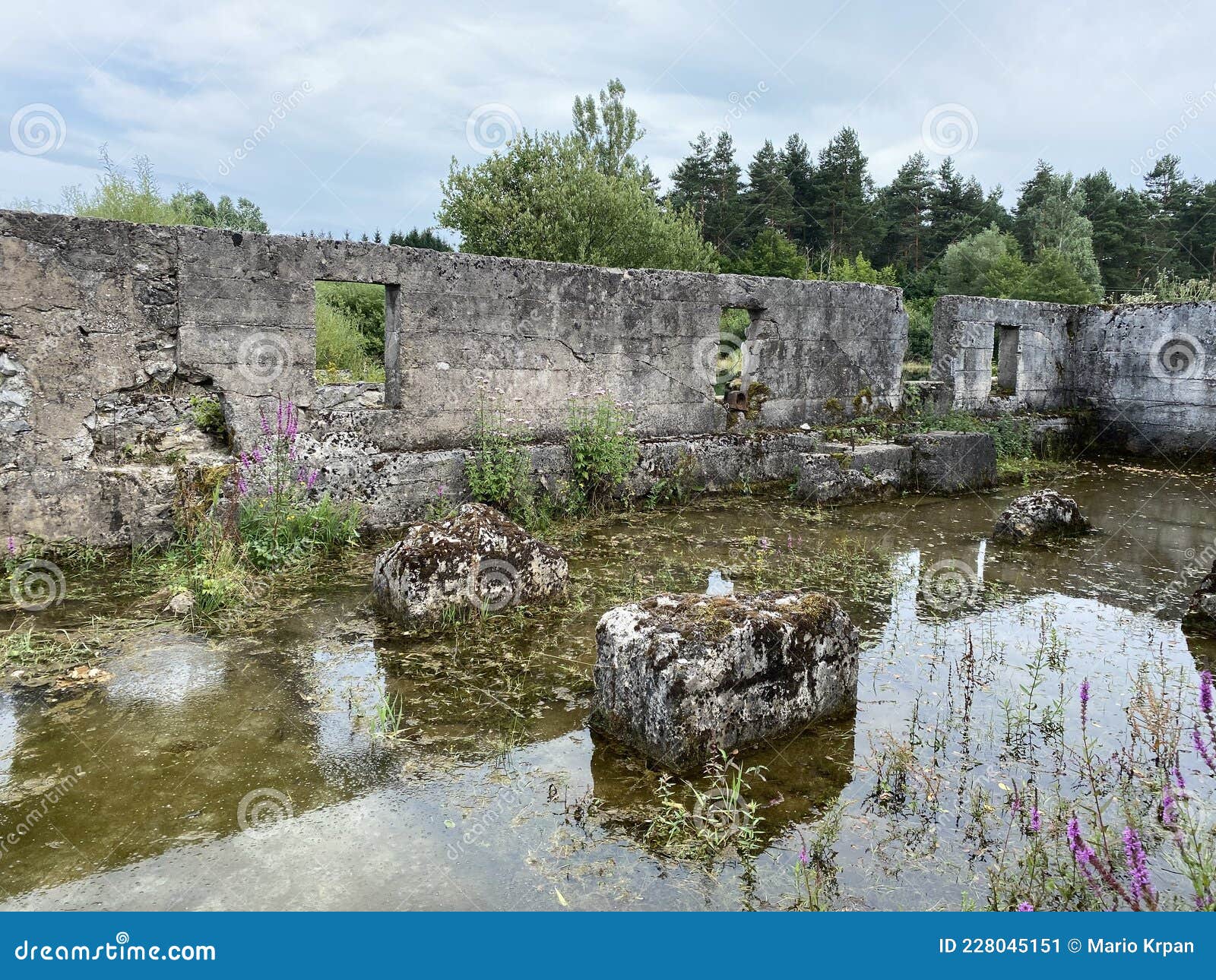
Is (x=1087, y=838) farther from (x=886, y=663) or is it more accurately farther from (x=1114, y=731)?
(x=886, y=663)

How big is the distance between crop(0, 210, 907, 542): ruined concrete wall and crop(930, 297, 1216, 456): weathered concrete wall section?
3958 mm

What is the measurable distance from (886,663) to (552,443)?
13.6ft

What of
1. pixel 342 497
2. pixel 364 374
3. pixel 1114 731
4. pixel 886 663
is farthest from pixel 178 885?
pixel 364 374

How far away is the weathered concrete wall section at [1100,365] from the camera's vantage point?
38.0 feet

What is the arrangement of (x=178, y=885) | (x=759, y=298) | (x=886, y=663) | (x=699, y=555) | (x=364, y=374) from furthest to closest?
(x=364, y=374) < (x=759, y=298) < (x=699, y=555) < (x=886, y=663) < (x=178, y=885)

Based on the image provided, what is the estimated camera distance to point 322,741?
11.6ft

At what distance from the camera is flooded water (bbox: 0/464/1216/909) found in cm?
265

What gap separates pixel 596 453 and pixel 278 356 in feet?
9.19

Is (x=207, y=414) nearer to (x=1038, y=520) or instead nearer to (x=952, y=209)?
(x=1038, y=520)

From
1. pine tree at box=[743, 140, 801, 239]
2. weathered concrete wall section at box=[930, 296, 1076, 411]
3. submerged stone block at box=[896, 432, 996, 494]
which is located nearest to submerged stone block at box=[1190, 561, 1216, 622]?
submerged stone block at box=[896, 432, 996, 494]

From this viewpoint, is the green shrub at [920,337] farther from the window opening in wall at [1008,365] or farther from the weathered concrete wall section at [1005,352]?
the window opening in wall at [1008,365]

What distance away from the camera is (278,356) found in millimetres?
6445

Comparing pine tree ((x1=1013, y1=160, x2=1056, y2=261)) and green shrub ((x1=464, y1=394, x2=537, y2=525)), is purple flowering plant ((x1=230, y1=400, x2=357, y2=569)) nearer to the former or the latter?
green shrub ((x1=464, y1=394, x2=537, y2=525))

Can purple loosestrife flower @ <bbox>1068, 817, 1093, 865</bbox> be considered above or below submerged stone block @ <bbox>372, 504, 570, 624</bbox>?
below
